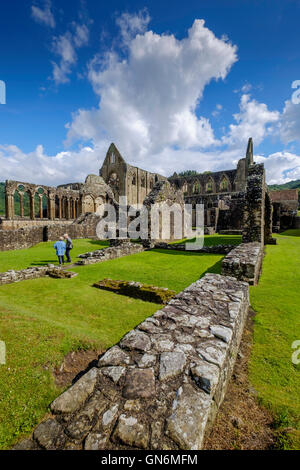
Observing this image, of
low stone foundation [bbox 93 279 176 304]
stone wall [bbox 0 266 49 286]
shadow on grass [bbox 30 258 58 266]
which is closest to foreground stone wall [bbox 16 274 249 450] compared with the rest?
low stone foundation [bbox 93 279 176 304]

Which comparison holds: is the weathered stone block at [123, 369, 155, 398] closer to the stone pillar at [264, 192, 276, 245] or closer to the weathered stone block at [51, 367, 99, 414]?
the weathered stone block at [51, 367, 99, 414]

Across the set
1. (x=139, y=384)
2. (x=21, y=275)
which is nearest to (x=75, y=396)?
(x=139, y=384)

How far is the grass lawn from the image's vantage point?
7.45 ft

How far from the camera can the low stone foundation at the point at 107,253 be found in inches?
410

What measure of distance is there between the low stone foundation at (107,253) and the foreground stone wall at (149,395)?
8.11 meters

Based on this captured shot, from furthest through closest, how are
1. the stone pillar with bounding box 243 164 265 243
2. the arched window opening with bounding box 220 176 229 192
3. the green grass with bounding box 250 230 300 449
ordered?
1. the arched window opening with bounding box 220 176 229 192
2. the stone pillar with bounding box 243 164 265 243
3. the green grass with bounding box 250 230 300 449

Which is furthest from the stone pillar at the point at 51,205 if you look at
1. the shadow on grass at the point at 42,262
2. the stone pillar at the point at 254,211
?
the stone pillar at the point at 254,211

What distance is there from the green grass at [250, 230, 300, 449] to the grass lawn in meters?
2.20

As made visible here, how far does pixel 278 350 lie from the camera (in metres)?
3.31

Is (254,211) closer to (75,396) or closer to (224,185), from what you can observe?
(75,396)

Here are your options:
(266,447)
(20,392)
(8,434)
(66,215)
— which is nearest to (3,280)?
(20,392)
